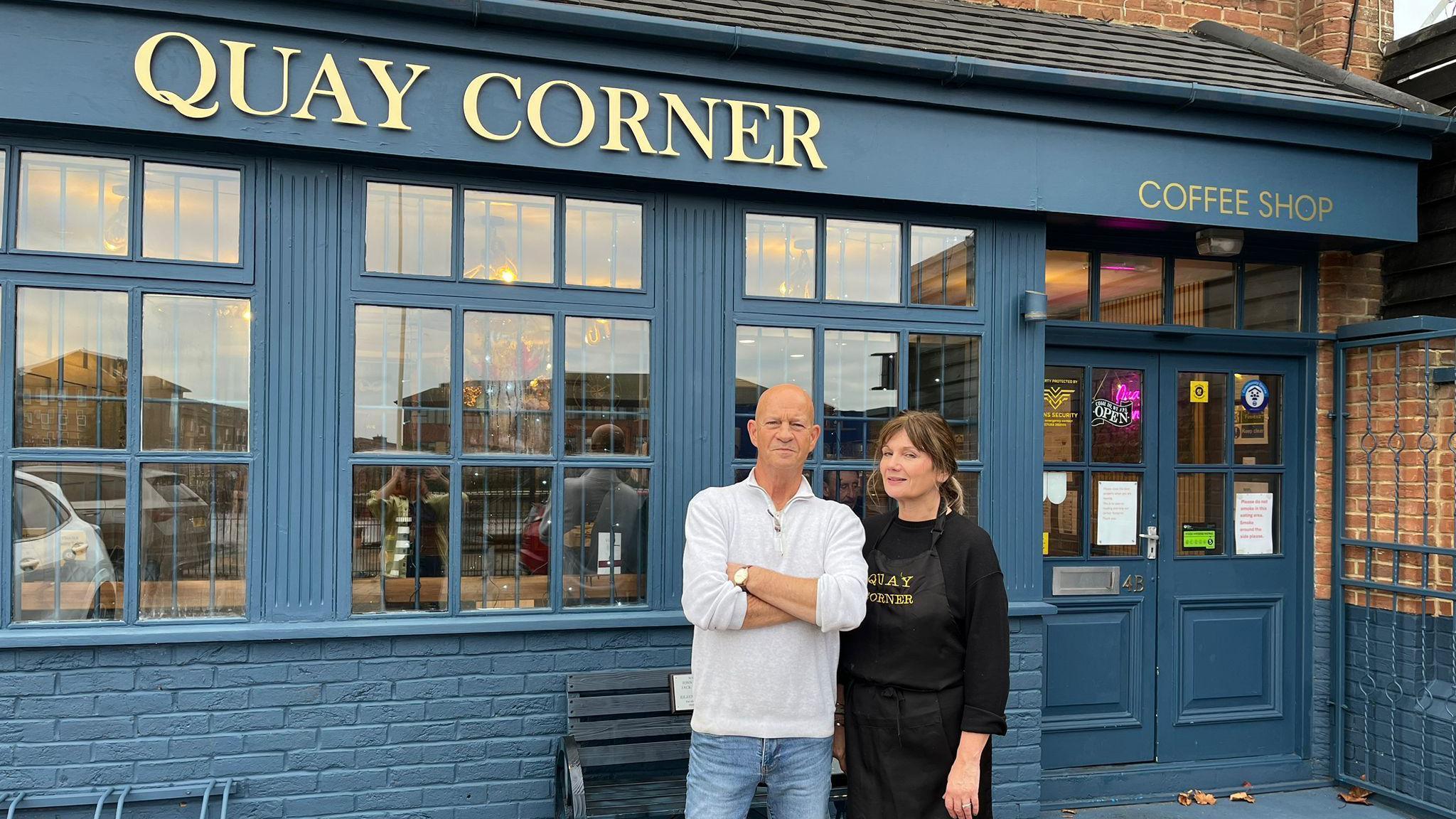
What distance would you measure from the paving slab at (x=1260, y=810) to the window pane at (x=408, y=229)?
4269 millimetres

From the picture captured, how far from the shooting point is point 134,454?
368 centimetres

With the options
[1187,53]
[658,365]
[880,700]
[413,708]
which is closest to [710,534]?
[880,700]

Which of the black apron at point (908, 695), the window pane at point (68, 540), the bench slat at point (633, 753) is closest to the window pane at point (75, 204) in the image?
the window pane at point (68, 540)

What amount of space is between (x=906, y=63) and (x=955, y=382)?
159 centimetres

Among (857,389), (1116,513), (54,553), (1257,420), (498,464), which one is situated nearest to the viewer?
(54,553)

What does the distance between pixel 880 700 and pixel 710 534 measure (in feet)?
2.43

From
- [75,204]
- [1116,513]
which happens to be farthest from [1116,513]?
[75,204]

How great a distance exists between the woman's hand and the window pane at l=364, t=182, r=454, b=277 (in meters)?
2.92

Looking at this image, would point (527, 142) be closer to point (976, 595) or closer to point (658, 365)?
point (658, 365)

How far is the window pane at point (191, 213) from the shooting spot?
3721mm

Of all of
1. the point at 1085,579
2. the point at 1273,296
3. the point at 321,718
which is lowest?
the point at 321,718

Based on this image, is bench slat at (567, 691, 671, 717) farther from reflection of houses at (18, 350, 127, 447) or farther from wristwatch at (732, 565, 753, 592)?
reflection of houses at (18, 350, 127, 447)

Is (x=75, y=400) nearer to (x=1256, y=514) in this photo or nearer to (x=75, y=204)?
(x=75, y=204)

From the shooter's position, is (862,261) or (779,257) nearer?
(779,257)
